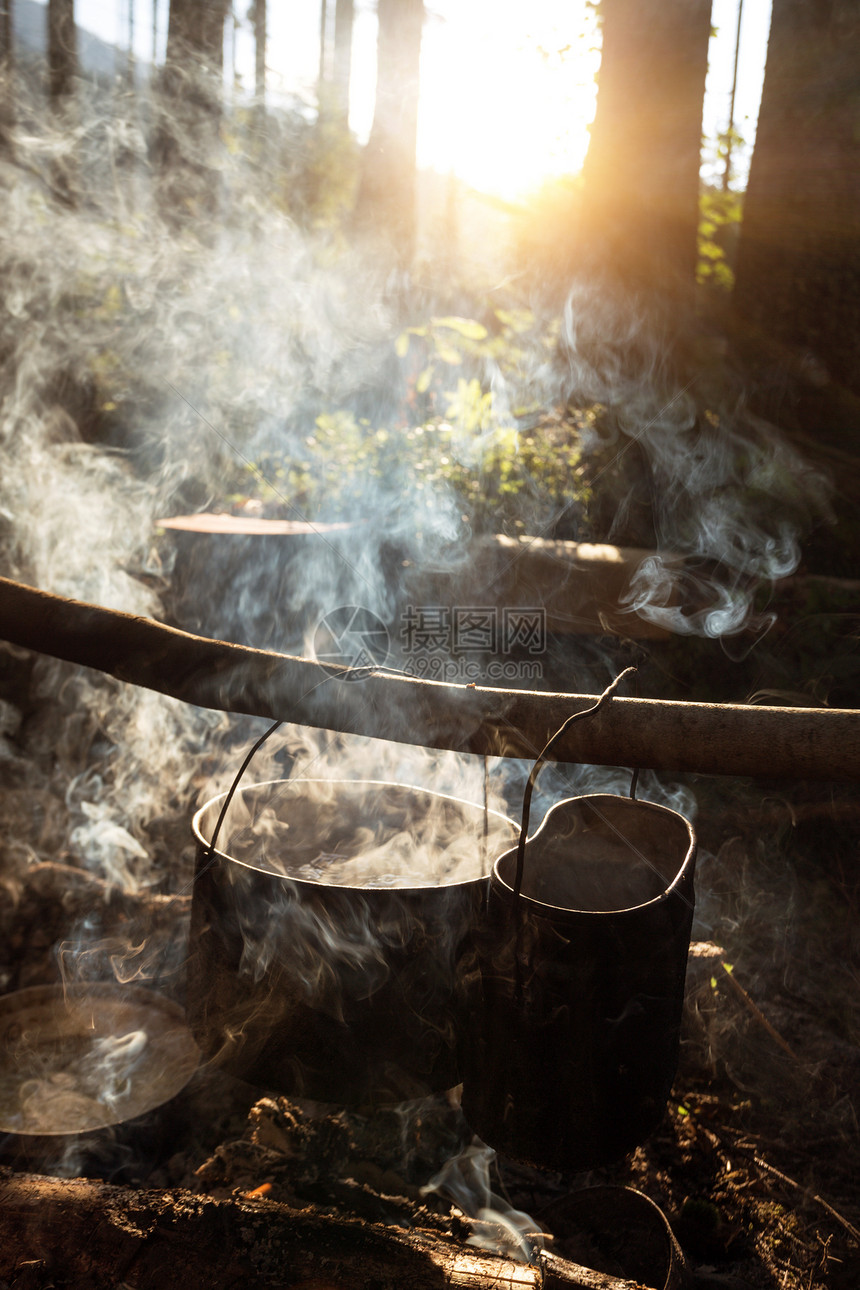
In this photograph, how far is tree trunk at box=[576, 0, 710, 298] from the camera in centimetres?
645

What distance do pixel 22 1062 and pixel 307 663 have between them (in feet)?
7.61

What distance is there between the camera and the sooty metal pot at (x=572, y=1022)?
1.61 metres

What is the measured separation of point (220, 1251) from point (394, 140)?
1712cm

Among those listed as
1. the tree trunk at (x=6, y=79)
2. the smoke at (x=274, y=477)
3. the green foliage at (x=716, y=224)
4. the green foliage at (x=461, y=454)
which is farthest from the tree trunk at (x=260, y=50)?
the green foliage at (x=461, y=454)

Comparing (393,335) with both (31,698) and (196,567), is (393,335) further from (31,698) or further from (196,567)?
(31,698)

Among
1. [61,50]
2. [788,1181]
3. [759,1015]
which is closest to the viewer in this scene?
[788,1181]

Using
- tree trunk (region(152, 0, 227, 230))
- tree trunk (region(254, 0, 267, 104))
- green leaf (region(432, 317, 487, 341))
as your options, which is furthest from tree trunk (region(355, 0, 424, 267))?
green leaf (region(432, 317, 487, 341))

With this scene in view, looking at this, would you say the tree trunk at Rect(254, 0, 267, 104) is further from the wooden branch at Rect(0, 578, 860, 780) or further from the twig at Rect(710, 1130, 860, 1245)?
the twig at Rect(710, 1130, 860, 1245)

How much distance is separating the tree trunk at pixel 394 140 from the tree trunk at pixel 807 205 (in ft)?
31.7

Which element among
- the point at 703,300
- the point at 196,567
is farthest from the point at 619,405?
the point at 196,567

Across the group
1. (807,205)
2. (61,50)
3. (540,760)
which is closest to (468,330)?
(807,205)

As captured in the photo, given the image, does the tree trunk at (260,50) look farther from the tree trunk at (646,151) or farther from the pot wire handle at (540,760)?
the pot wire handle at (540,760)

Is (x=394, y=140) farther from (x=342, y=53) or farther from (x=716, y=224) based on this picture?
(x=342, y=53)

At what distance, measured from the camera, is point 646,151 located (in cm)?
656
